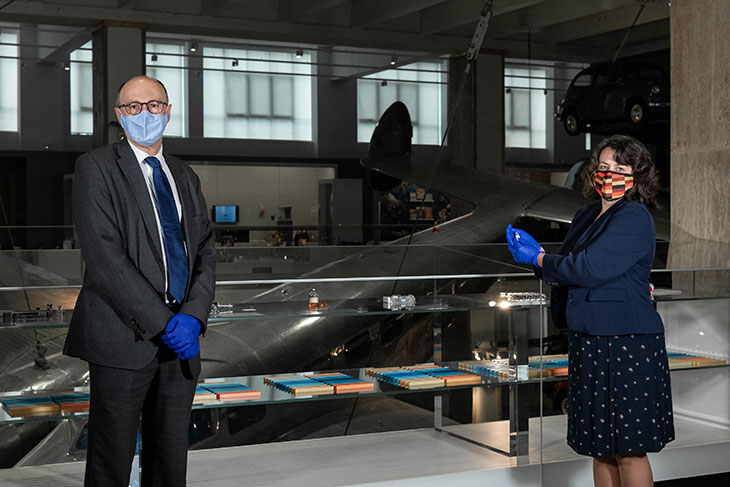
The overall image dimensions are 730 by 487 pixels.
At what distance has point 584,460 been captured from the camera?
3.43m

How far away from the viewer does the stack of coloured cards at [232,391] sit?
10.2 ft

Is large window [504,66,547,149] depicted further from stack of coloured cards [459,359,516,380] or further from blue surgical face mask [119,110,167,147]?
blue surgical face mask [119,110,167,147]

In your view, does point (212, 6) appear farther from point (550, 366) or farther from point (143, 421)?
point (143, 421)

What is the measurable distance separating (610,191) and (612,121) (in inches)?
243

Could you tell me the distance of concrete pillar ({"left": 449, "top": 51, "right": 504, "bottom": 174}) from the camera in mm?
9898

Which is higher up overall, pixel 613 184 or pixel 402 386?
pixel 613 184

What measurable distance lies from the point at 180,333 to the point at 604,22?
8665 millimetres

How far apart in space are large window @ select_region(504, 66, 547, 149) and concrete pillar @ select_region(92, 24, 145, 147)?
12.9 ft

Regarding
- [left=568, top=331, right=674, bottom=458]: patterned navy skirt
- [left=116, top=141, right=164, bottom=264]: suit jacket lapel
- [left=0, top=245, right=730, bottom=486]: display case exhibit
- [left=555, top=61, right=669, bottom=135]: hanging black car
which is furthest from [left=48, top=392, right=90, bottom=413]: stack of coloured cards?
[left=555, top=61, right=669, bottom=135]: hanging black car

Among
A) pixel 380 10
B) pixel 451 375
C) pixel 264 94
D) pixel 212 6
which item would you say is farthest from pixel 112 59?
pixel 451 375

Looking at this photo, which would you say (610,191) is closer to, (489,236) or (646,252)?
(646,252)

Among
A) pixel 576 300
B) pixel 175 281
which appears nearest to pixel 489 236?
pixel 576 300

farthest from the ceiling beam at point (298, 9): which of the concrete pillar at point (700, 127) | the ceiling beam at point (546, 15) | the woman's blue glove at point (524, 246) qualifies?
the woman's blue glove at point (524, 246)

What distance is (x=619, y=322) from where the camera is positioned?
8.46ft
